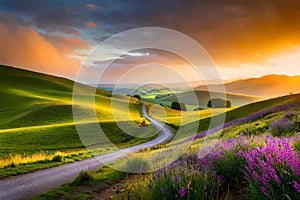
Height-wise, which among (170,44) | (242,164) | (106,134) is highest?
(170,44)

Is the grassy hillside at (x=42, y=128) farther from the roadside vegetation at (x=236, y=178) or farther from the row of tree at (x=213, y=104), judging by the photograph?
the row of tree at (x=213, y=104)

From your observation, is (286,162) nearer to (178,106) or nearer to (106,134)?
(106,134)

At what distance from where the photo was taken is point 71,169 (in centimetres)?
1684

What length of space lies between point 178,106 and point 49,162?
110200 millimetres

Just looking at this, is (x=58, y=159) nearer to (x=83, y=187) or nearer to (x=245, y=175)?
(x=83, y=187)

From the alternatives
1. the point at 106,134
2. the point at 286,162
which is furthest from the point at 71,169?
the point at 106,134

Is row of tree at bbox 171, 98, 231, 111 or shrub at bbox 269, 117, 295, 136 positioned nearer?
shrub at bbox 269, 117, 295, 136

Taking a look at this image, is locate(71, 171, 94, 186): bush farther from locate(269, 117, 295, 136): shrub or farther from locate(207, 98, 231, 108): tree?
locate(207, 98, 231, 108): tree

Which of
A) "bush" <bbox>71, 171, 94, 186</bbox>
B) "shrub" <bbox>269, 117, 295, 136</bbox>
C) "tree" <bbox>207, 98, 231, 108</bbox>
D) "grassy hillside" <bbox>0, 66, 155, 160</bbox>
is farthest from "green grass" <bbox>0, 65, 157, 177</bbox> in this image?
"tree" <bbox>207, 98, 231, 108</bbox>

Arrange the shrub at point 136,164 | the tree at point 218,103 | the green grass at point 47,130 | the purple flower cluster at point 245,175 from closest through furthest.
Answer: the purple flower cluster at point 245,175 → the shrub at point 136,164 → the green grass at point 47,130 → the tree at point 218,103

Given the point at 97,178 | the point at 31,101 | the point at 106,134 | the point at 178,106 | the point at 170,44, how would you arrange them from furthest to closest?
the point at 178,106
the point at 31,101
the point at 106,134
the point at 170,44
the point at 97,178

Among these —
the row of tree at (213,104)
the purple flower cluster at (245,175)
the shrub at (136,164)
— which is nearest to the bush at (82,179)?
the shrub at (136,164)

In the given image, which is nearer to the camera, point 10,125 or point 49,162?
point 49,162

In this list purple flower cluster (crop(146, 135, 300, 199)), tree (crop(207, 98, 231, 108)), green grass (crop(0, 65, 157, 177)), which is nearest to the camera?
purple flower cluster (crop(146, 135, 300, 199))
